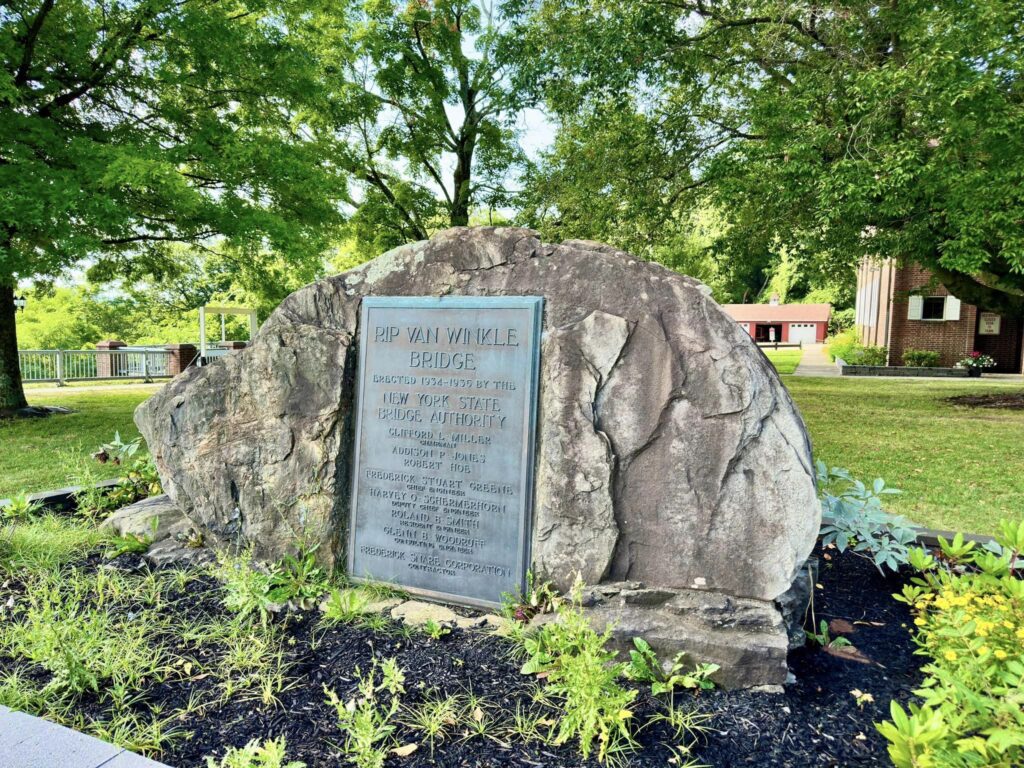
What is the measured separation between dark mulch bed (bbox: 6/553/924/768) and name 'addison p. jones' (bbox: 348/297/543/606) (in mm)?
466

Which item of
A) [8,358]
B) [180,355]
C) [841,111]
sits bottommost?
[180,355]

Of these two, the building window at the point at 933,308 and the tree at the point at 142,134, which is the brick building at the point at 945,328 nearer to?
the building window at the point at 933,308

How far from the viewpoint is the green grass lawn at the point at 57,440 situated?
21.6 ft

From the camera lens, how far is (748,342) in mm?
2979

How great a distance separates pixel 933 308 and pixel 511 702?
1016 inches

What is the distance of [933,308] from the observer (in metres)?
22.8

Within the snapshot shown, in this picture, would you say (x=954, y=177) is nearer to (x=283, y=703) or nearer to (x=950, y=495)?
(x=950, y=495)

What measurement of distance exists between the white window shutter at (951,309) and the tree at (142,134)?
72.6 ft

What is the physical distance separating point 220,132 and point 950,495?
33.1 feet

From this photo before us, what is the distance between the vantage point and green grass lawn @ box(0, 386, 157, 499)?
6.58 meters

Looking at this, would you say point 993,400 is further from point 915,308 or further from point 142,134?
point 142,134

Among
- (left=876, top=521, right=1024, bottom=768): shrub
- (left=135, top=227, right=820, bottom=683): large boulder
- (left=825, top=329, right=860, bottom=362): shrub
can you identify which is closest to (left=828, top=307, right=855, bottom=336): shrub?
(left=825, top=329, right=860, bottom=362): shrub

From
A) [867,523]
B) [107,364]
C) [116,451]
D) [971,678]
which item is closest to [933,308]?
[867,523]

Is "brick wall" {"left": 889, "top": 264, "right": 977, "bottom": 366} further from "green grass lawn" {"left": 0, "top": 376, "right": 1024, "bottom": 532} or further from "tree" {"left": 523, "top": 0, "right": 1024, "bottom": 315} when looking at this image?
"tree" {"left": 523, "top": 0, "right": 1024, "bottom": 315}
